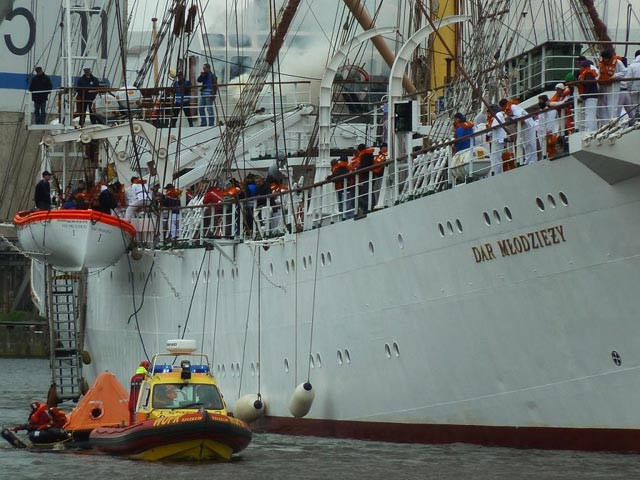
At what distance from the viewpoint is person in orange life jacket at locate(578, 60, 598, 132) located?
83.7 ft

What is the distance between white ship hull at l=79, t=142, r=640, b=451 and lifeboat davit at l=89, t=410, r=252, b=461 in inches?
142

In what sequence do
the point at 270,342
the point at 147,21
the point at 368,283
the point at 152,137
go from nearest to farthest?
the point at 368,283 < the point at 270,342 < the point at 152,137 < the point at 147,21

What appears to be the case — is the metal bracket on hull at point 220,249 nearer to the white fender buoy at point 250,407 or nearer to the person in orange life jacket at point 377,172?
the white fender buoy at point 250,407

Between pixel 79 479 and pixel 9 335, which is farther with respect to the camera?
pixel 9 335

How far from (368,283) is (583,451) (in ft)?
21.1

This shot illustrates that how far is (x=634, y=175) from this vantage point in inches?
977

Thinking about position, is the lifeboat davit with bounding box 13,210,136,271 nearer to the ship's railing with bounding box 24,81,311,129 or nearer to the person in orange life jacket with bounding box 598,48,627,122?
the ship's railing with bounding box 24,81,311,129

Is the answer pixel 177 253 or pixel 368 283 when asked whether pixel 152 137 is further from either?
pixel 368 283

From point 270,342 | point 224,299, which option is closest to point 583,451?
point 270,342

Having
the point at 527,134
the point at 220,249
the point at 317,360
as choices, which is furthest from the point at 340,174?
the point at 527,134

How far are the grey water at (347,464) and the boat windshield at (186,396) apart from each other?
3.42 feet

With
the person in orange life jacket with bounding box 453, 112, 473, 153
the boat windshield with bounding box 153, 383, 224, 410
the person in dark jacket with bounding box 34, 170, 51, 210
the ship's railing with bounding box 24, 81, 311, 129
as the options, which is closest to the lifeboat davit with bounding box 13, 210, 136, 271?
the person in dark jacket with bounding box 34, 170, 51, 210

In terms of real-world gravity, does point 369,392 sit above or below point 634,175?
below

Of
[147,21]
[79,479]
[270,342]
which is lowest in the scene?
[79,479]
